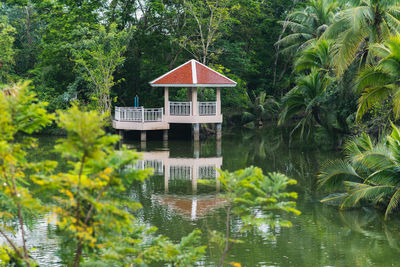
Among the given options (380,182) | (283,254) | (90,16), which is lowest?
(283,254)

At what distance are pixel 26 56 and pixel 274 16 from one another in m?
15.0

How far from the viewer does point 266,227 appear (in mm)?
11211

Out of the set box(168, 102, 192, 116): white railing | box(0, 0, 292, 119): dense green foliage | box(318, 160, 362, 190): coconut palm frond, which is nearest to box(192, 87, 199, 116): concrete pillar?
box(168, 102, 192, 116): white railing

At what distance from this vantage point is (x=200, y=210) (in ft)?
41.3

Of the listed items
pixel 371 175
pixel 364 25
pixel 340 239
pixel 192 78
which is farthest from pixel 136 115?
pixel 340 239

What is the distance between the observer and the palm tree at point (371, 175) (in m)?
11.3

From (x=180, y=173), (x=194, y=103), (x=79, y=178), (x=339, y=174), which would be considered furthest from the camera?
(x=194, y=103)

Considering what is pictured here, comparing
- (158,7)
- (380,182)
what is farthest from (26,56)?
(380,182)

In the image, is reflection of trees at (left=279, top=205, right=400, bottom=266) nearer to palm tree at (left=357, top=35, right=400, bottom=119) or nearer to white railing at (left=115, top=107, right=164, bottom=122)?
palm tree at (left=357, top=35, right=400, bottom=119)

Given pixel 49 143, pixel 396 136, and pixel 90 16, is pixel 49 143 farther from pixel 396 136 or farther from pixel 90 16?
pixel 396 136

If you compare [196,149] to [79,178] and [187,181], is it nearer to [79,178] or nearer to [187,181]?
[187,181]

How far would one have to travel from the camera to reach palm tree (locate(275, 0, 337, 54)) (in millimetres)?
30141

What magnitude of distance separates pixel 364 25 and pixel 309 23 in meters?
15.4

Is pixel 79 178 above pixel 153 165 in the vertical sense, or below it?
above
